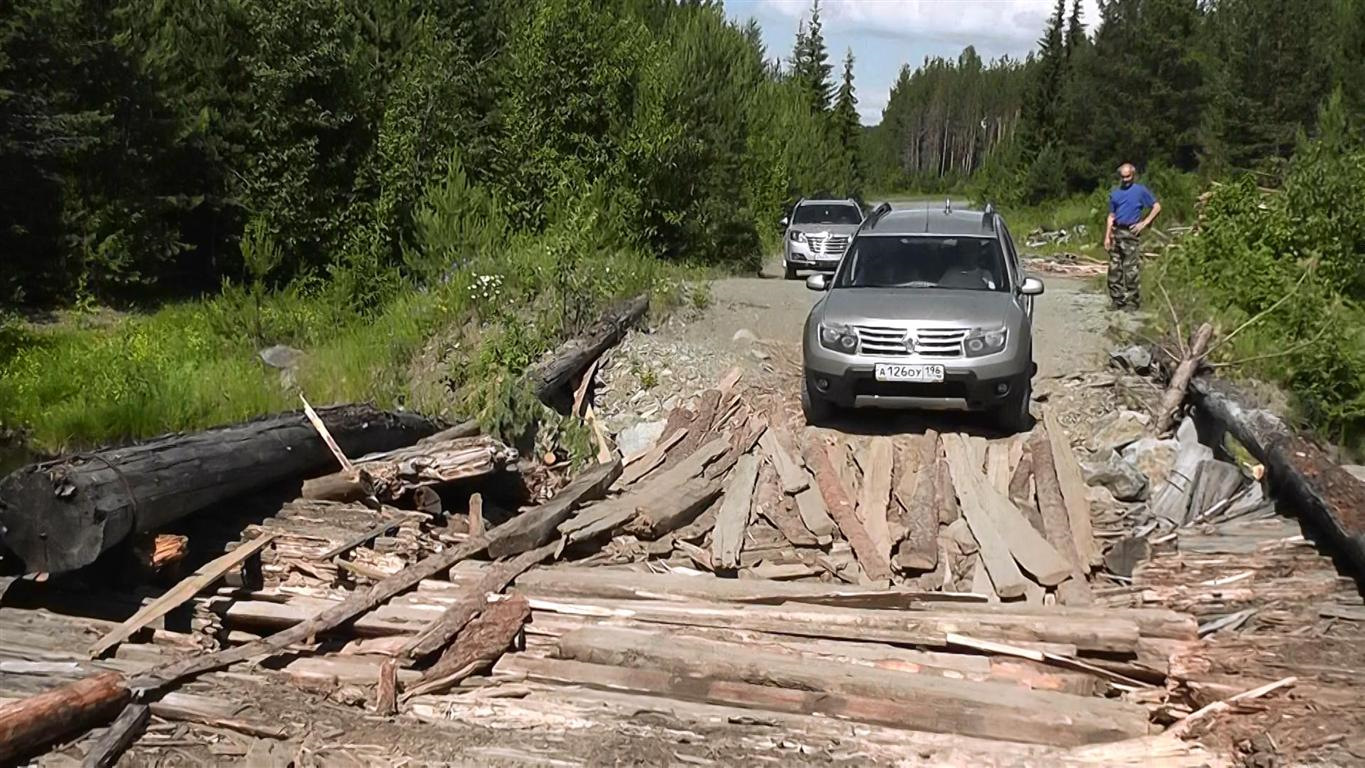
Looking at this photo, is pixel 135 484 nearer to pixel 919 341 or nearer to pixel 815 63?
pixel 919 341

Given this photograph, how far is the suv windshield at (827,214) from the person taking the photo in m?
25.4

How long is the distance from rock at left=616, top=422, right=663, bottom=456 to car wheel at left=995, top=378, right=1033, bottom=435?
10.8ft

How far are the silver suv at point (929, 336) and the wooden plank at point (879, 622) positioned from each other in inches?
147

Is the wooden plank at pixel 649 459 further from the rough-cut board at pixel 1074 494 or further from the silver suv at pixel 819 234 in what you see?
the silver suv at pixel 819 234

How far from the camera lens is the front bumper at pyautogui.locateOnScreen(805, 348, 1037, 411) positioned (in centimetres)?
983

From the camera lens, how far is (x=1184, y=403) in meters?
11.6

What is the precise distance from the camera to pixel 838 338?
10.2 m

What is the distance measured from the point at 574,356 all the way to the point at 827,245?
1276 centimetres

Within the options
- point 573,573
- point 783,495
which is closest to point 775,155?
point 783,495

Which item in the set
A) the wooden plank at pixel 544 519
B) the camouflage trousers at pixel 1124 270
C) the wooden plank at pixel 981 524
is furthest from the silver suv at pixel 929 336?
the camouflage trousers at pixel 1124 270

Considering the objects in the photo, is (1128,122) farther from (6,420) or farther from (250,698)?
(250,698)

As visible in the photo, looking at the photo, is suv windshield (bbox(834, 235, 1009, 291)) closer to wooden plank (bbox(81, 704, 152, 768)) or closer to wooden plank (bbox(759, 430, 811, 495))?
wooden plank (bbox(759, 430, 811, 495))

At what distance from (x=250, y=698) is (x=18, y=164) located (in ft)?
66.8

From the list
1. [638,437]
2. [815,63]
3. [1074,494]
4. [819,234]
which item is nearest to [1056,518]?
[1074,494]
